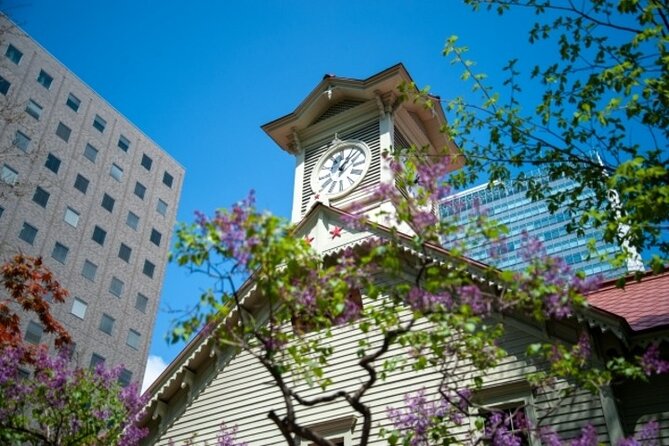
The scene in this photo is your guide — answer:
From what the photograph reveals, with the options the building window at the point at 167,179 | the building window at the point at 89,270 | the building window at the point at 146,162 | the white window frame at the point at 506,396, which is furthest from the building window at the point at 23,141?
the white window frame at the point at 506,396

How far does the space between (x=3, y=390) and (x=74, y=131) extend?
42126 millimetres

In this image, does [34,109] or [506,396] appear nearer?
[506,396]

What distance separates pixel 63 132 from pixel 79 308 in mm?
14742

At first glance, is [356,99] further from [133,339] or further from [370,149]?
[133,339]

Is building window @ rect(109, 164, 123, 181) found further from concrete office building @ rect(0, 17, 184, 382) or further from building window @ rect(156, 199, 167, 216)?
building window @ rect(156, 199, 167, 216)

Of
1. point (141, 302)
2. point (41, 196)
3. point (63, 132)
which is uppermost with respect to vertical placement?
point (63, 132)

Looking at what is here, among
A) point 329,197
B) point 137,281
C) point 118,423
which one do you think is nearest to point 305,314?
point 118,423

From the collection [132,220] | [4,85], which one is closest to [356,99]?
[4,85]

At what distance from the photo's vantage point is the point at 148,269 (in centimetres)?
5366

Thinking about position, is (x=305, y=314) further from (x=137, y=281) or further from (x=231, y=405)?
(x=137, y=281)

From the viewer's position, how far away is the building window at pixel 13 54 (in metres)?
49.3

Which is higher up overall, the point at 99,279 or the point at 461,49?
the point at 99,279

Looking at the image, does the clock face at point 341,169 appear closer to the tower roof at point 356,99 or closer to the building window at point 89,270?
the tower roof at point 356,99

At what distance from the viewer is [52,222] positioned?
4650 cm
